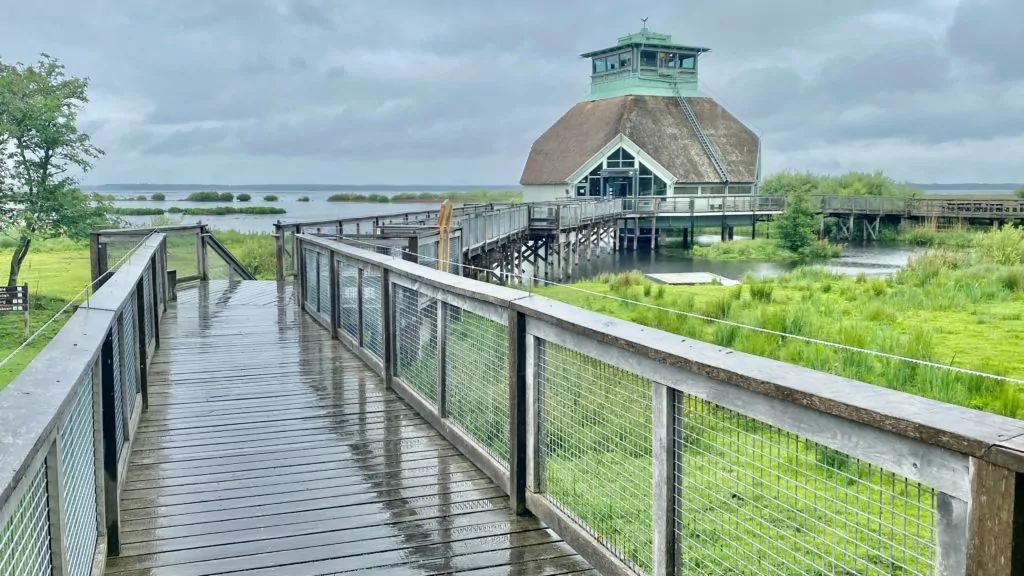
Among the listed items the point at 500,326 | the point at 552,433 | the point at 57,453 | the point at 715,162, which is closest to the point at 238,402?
the point at 500,326

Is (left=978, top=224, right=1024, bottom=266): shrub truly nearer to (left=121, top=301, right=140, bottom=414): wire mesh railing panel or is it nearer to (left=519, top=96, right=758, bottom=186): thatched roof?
(left=519, top=96, right=758, bottom=186): thatched roof

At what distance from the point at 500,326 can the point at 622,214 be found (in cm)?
4365

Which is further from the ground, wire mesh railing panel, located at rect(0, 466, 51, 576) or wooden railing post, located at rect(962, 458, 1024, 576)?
wooden railing post, located at rect(962, 458, 1024, 576)

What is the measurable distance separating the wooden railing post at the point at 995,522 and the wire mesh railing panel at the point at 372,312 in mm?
5826

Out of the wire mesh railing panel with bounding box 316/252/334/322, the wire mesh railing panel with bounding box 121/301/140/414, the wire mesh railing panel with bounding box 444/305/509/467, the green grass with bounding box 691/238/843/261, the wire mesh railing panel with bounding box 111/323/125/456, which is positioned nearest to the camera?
the wire mesh railing panel with bounding box 111/323/125/456

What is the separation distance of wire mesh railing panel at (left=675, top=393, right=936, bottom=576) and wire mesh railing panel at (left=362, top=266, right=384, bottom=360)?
109 inches

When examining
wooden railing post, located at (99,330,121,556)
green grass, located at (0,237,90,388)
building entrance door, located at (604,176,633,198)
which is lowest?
green grass, located at (0,237,90,388)

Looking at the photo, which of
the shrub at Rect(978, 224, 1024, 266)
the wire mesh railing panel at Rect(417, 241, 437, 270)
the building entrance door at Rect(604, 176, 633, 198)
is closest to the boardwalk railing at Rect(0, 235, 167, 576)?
the wire mesh railing panel at Rect(417, 241, 437, 270)

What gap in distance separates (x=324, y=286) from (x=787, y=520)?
801cm

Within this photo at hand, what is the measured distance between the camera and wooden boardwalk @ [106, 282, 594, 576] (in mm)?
3854

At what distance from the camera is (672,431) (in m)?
3.08

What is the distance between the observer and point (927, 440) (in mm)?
1996

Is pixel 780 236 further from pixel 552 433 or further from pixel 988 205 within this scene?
pixel 552 433

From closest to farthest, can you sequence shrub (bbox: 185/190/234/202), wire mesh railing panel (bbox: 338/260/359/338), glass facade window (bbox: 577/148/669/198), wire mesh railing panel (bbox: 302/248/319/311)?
wire mesh railing panel (bbox: 338/260/359/338), wire mesh railing panel (bbox: 302/248/319/311), glass facade window (bbox: 577/148/669/198), shrub (bbox: 185/190/234/202)
